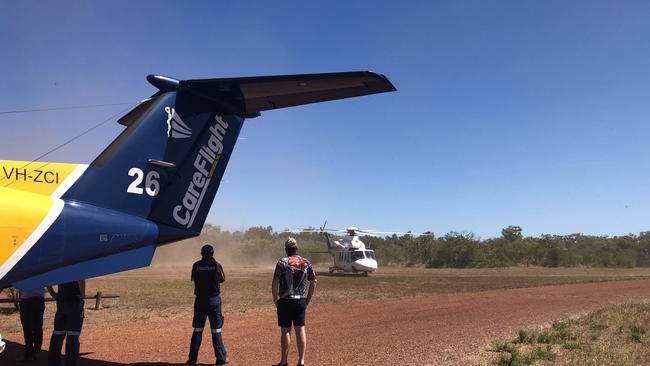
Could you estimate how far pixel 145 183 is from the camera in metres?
7.03

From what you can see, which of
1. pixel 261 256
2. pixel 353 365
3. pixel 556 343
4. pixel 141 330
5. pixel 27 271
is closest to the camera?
pixel 27 271

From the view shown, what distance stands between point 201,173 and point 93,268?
210 cm

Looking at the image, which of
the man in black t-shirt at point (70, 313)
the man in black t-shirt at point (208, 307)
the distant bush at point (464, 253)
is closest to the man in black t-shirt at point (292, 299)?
the man in black t-shirt at point (208, 307)

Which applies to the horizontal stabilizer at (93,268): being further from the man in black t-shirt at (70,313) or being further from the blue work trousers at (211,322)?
the blue work trousers at (211,322)

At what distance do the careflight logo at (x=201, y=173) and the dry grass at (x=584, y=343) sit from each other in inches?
222

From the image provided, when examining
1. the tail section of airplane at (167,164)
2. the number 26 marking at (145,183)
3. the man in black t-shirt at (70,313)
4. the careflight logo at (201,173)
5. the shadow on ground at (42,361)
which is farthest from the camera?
the shadow on ground at (42,361)

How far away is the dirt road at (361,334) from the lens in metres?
8.28

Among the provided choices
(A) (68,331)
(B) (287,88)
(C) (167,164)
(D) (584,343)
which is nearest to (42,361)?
(A) (68,331)

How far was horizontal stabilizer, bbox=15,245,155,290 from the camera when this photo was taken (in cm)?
586

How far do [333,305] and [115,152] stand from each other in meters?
11.2

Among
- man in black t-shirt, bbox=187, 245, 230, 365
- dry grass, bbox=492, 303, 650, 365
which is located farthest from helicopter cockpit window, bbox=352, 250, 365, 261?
man in black t-shirt, bbox=187, 245, 230, 365

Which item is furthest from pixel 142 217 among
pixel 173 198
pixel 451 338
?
pixel 451 338

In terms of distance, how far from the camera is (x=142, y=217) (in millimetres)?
6934

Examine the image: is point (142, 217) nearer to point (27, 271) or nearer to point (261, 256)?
point (27, 271)
